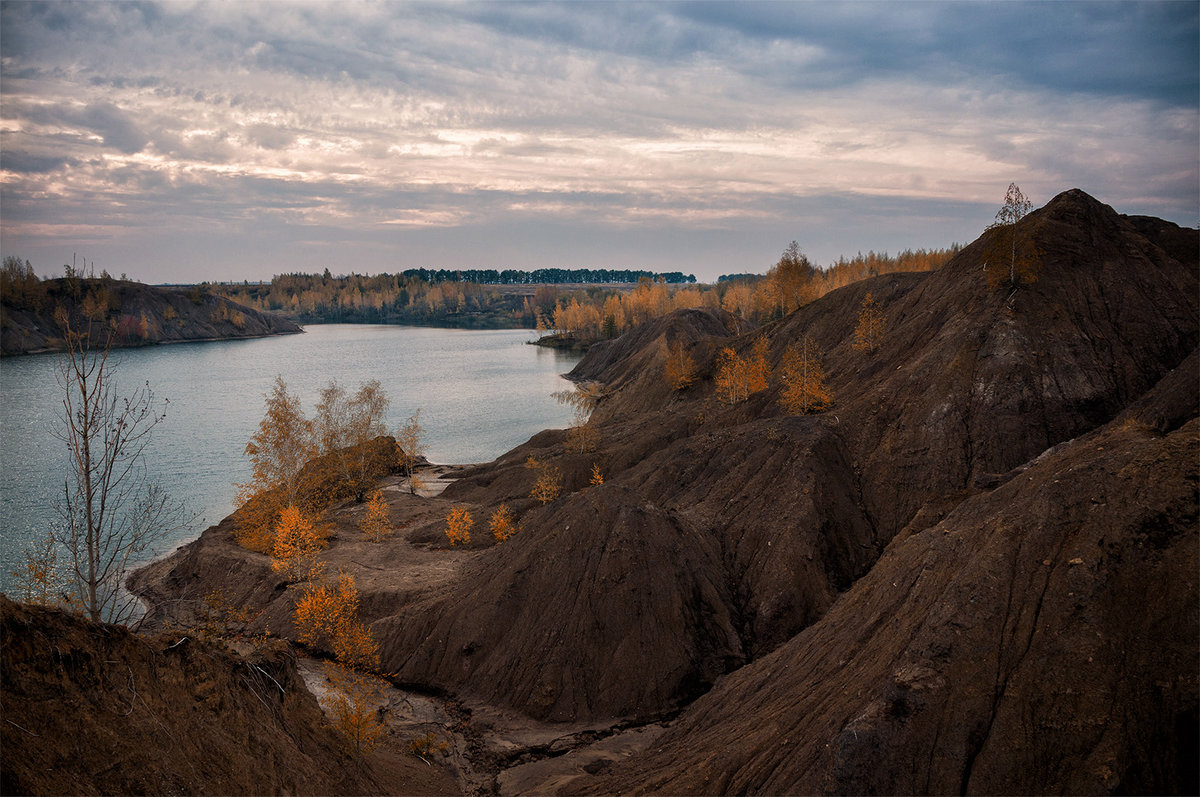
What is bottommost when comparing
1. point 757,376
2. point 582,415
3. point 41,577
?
point 582,415

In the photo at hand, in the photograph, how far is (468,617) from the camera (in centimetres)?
3388

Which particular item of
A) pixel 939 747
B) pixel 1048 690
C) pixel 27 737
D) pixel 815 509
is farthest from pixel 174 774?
pixel 815 509

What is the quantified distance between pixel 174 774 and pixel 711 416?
52025 millimetres

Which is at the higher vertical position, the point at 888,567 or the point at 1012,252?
A: the point at 1012,252

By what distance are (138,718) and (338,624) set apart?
67.9 ft

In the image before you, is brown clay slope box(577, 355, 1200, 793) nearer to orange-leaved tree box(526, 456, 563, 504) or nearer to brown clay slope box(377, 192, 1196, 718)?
brown clay slope box(377, 192, 1196, 718)

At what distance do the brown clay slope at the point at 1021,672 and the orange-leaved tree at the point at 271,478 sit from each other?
34996 millimetres

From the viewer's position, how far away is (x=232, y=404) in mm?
100125

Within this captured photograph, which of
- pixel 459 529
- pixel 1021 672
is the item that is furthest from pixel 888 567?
pixel 459 529

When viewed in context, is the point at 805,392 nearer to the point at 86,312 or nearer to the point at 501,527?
the point at 501,527

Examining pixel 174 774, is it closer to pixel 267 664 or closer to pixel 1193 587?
pixel 267 664

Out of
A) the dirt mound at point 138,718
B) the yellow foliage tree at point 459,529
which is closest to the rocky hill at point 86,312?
the yellow foliage tree at point 459,529

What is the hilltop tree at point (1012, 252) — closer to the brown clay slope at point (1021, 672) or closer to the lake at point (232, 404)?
the brown clay slope at point (1021, 672)

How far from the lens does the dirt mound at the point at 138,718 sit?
11.4 metres
